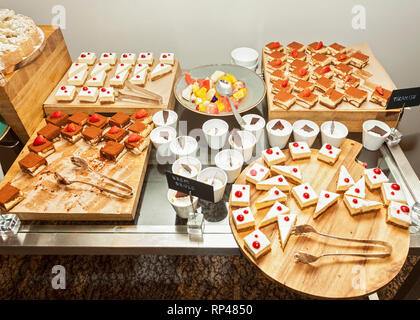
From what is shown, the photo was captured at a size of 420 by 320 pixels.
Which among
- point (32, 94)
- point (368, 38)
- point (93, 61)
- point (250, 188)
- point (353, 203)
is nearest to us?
point (353, 203)

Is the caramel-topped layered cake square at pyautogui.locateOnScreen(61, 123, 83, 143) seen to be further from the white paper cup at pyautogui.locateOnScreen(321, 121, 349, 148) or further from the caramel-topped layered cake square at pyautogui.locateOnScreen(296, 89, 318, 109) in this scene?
the white paper cup at pyautogui.locateOnScreen(321, 121, 349, 148)

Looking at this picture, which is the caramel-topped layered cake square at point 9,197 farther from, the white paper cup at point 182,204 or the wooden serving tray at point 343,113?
the wooden serving tray at point 343,113

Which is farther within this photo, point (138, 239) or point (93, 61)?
point (93, 61)

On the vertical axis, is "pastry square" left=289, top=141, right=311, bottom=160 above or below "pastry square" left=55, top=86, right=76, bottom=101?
below

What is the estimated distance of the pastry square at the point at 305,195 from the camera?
2.15m

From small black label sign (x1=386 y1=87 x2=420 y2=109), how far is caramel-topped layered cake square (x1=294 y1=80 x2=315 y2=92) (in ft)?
2.11

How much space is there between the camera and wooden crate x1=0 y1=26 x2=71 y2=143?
98.9 inches

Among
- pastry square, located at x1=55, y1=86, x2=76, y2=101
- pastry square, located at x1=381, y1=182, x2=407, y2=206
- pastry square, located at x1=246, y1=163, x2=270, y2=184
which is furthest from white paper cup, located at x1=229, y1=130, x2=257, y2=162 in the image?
pastry square, located at x1=55, y1=86, x2=76, y2=101

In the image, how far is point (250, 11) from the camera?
348 cm

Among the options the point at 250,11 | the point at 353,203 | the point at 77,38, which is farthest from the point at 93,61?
the point at 353,203

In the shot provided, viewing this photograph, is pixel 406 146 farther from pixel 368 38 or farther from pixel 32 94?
pixel 32 94

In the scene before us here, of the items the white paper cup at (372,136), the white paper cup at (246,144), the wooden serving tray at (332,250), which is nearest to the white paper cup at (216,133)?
the white paper cup at (246,144)

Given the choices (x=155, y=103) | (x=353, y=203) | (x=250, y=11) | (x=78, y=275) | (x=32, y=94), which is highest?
(x=250, y=11)
